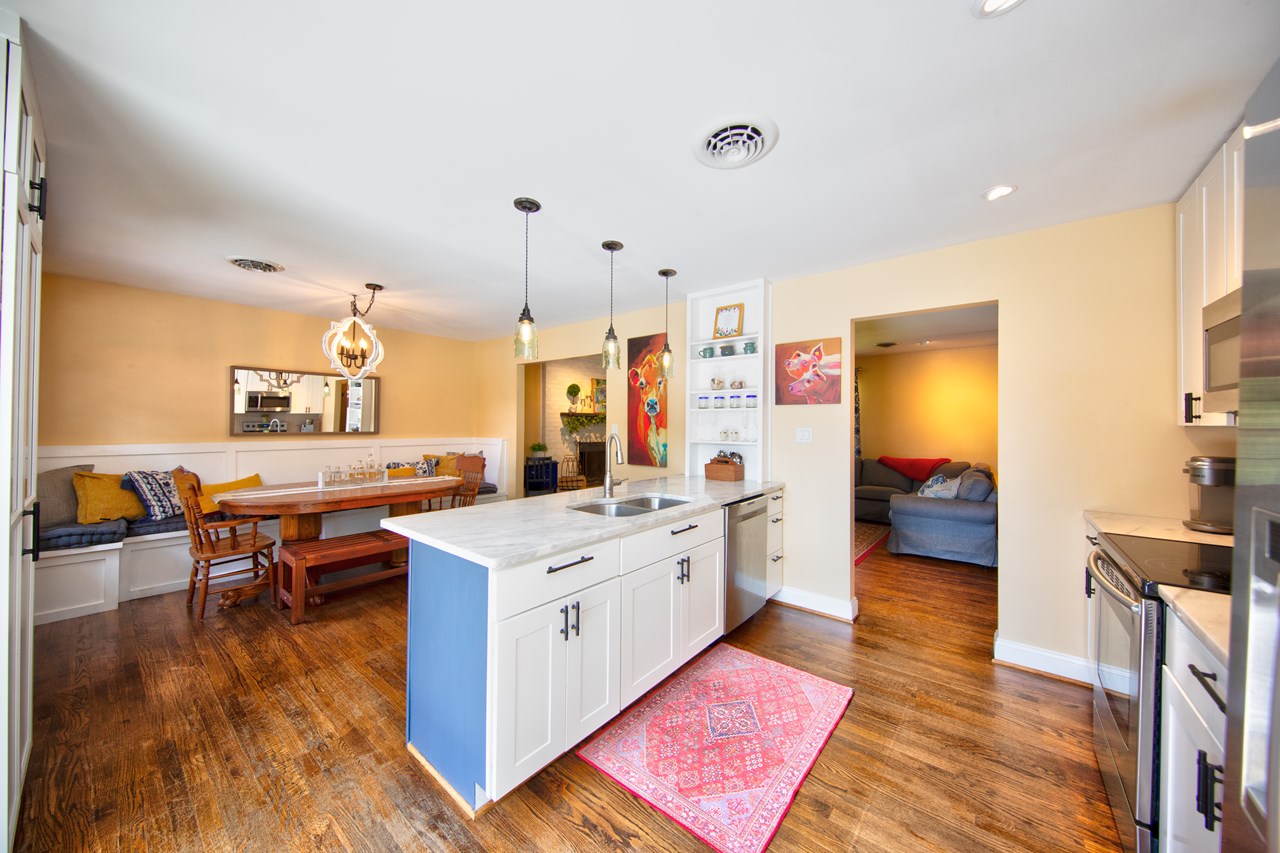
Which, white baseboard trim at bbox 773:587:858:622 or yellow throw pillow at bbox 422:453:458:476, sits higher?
yellow throw pillow at bbox 422:453:458:476

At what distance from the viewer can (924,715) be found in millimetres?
2084

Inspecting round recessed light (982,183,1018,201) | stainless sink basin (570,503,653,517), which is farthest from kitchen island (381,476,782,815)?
round recessed light (982,183,1018,201)

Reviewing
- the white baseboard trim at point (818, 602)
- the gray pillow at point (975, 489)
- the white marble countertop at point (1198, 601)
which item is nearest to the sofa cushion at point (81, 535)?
the white baseboard trim at point (818, 602)

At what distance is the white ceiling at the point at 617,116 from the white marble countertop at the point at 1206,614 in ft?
4.90

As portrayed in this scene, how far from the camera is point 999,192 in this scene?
2.10m

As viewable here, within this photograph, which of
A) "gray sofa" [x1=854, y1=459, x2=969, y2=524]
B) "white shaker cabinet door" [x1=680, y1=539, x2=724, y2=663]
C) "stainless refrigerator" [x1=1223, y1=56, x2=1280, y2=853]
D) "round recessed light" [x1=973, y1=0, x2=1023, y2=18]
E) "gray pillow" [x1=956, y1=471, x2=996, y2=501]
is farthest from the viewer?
"gray sofa" [x1=854, y1=459, x2=969, y2=524]

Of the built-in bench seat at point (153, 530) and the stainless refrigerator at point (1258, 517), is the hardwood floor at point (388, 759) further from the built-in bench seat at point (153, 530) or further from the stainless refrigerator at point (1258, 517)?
the stainless refrigerator at point (1258, 517)

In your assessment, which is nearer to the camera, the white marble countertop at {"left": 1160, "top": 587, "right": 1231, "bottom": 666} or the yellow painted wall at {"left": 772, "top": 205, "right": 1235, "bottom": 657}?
the white marble countertop at {"left": 1160, "top": 587, "right": 1231, "bottom": 666}

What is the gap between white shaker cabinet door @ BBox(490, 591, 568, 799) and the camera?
146 centimetres

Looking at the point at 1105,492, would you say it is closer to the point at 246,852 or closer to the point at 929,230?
the point at 929,230

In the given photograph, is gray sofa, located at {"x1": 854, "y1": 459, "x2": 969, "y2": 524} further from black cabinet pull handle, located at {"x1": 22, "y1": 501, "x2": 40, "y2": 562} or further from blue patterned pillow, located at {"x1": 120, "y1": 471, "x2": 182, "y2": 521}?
blue patterned pillow, located at {"x1": 120, "y1": 471, "x2": 182, "y2": 521}

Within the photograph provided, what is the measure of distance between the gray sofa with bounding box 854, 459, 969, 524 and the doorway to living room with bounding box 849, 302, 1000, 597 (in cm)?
1

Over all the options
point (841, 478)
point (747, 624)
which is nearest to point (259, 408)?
point (747, 624)

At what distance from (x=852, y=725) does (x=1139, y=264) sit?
8.70 feet
